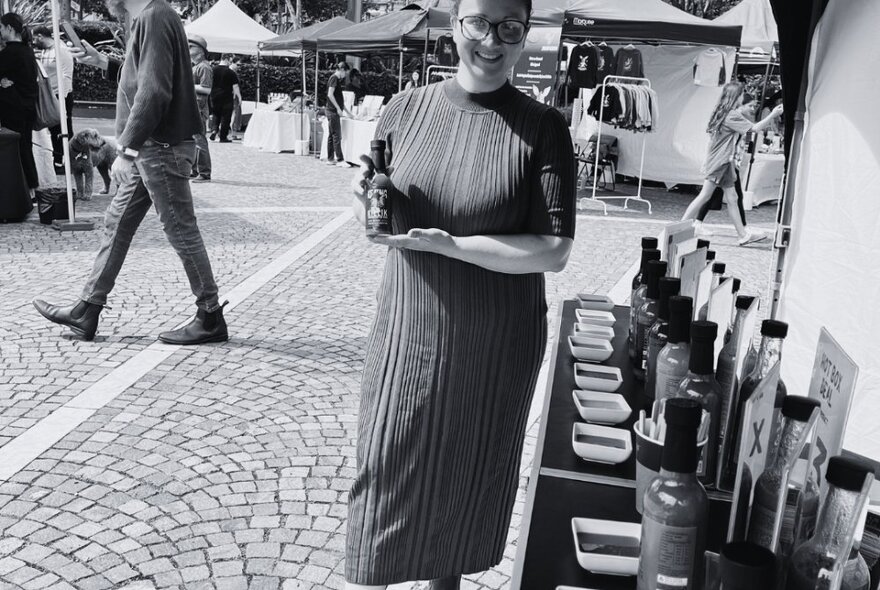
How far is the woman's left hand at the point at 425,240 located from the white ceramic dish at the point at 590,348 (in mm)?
884

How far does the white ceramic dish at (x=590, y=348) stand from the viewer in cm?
266

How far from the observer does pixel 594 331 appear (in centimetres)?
291

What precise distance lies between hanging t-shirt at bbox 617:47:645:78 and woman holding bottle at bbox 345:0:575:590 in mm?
11826

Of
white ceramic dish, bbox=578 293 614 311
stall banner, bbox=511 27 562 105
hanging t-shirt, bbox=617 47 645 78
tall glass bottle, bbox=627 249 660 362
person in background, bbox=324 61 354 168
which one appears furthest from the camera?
person in background, bbox=324 61 354 168

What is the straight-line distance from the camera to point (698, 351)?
1.57 metres

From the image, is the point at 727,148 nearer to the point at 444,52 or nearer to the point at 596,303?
the point at 444,52

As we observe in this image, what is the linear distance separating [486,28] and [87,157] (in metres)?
9.54

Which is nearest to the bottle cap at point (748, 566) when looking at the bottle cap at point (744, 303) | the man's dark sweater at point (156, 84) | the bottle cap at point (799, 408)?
the bottle cap at point (799, 408)

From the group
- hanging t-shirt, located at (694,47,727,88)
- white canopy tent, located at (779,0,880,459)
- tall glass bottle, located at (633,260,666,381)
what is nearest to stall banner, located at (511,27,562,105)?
hanging t-shirt, located at (694,47,727,88)

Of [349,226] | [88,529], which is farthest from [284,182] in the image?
[88,529]

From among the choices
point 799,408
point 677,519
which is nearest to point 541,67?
point 799,408

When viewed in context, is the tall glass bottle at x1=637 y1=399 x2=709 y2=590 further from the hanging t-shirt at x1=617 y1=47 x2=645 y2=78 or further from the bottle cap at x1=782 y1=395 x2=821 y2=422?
the hanging t-shirt at x1=617 y1=47 x2=645 y2=78

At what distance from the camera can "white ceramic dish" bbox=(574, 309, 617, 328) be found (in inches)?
120

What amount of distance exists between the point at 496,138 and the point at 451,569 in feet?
3.66
